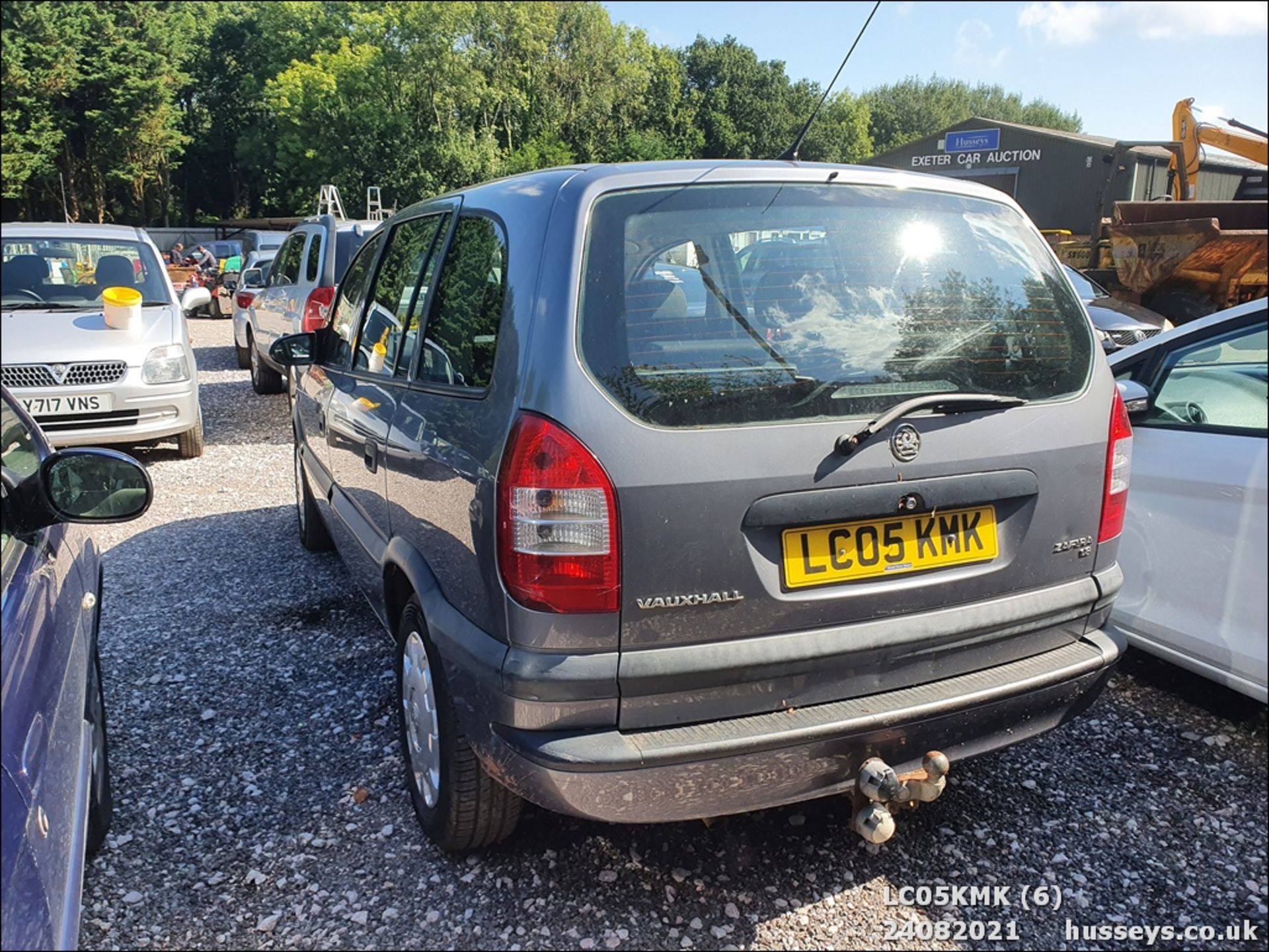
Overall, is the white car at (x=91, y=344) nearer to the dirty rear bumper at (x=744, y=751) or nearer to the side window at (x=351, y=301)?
the side window at (x=351, y=301)

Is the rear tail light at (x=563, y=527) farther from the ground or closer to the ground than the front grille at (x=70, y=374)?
farther from the ground

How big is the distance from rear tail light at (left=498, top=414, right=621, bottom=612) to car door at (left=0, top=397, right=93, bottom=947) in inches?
37.4

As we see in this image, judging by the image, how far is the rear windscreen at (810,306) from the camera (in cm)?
214

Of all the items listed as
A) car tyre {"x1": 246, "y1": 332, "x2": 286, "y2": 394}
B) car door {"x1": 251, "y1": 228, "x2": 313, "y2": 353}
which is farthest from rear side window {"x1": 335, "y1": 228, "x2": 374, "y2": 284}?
car tyre {"x1": 246, "y1": 332, "x2": 286, "y2": 394}

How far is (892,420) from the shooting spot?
7.30ft

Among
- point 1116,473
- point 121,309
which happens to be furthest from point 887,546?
point 121,309

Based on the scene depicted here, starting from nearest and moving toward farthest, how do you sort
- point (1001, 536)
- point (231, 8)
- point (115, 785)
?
point (1001, 536), point (115, 785), point (231, 8)

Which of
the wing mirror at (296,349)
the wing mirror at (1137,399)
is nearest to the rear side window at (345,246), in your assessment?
the wing mirror at (296,349)

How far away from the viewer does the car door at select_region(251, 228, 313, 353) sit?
9.16 metres

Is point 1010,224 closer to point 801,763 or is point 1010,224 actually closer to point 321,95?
point 801,763

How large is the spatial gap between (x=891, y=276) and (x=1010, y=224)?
0.53 metres

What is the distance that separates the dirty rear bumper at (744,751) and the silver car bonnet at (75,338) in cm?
624

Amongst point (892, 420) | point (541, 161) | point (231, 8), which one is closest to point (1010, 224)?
point (892, 420)

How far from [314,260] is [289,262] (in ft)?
3.28
